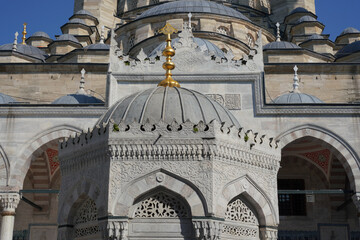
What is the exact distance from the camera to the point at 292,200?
18812mm

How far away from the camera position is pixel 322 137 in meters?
15.5

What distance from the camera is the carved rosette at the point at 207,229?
18.9 feet

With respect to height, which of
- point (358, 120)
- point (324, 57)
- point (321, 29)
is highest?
point (321, 29)

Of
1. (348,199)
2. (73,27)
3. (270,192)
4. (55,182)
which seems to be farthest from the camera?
(73,27)

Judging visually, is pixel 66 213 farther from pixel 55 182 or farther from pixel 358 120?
pixel 55 182

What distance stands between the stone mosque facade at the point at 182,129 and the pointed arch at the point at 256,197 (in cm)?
1

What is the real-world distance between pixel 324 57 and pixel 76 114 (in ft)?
39.2

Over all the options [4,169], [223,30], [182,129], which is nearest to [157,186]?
[182,129]

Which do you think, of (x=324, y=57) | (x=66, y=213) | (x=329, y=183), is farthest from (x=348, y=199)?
(x=66, y=213)

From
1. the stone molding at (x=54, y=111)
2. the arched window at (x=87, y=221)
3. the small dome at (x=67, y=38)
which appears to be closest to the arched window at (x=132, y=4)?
the small dome at (x=67, y=38)

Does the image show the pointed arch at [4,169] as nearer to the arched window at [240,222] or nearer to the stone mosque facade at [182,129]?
the stone mosque facade at [182,129]

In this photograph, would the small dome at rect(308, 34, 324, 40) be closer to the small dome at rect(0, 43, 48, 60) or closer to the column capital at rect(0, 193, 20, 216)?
the small dome at rect(0, 43, 48, 60)

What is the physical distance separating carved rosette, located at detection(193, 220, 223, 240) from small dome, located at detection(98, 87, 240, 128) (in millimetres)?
1225

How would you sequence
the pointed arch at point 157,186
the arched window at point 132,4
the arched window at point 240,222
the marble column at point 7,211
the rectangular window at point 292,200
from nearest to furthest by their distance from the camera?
the pointed arch at point 157,186
the arched window at point 240,222
the marble column at point 7,211
the rectangular window at point 292,200
the arched window at point 132,4
